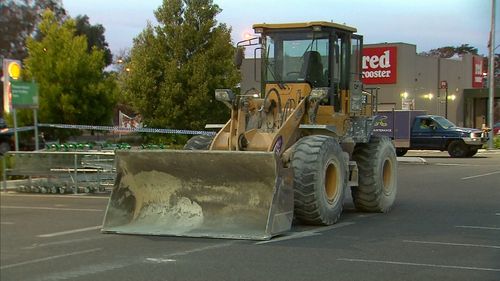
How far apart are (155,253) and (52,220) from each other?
378 centimetres

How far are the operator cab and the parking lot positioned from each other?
245cm

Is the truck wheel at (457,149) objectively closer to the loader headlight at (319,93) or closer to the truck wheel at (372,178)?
the truck wheel at (372,178)

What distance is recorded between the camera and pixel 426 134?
28.6 meters

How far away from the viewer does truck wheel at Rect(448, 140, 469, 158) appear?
2831 cm

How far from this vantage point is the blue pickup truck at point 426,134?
28.1 meters

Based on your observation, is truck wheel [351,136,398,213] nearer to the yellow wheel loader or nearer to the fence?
the yellow wheel loader

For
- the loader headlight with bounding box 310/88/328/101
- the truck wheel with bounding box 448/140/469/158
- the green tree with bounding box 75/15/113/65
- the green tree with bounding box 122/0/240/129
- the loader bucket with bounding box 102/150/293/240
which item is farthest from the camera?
the green tree with bounding box 75/15/113/65

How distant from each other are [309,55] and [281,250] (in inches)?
172

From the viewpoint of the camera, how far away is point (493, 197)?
13391 millimetres

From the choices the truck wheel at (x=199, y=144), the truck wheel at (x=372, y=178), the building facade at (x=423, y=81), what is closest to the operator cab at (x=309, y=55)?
the truck wheel at (x=372, y=178)

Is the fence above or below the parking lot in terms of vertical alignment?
above

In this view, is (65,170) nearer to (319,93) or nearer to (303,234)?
(319,93)

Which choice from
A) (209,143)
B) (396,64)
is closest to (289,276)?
(209,143)

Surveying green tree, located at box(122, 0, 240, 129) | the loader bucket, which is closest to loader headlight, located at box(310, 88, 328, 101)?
the loader bucket
